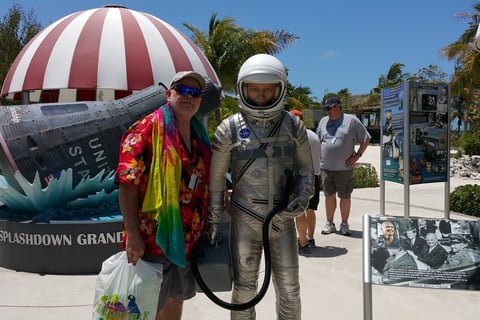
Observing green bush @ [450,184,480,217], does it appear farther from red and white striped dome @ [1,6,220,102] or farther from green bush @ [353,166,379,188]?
red and white striped dome @ [1,6,220,102]

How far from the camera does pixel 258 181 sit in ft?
7.30

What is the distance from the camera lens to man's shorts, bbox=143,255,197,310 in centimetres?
205

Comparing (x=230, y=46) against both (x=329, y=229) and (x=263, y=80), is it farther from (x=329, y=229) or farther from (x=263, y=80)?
(x=263, y=80)

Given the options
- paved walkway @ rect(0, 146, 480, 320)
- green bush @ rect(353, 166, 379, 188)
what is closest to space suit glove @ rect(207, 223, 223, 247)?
paved walkway @ rect(0, 146, 480, 320)

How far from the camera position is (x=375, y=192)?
9.74m

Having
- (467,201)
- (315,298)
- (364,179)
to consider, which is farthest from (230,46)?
(315,298)

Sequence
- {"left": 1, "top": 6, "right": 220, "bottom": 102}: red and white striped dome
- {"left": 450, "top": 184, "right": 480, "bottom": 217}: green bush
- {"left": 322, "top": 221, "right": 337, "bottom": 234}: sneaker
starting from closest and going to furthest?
{"left": 322, "top": 221, "right": 337, "bottom": 234}: sneaker → {"left": 450, "top": 184, "right": 480, "bottom": 217}: green bush → {"left": 1, "top": 6, "right": 220, "bottom": 102}: red and white striped dome

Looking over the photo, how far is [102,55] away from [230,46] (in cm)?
956

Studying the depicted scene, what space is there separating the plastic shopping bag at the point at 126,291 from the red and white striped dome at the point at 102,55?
6.71 m

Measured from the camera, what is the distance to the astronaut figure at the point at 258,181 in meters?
2.21

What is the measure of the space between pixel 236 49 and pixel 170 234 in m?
15.9

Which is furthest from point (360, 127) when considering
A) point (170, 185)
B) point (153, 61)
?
point (153, 61)

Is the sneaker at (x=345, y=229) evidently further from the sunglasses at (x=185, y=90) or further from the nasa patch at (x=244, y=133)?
the sunglasses at (x=185, y=90)

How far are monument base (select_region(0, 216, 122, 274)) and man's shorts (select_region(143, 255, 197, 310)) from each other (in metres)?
2.16
